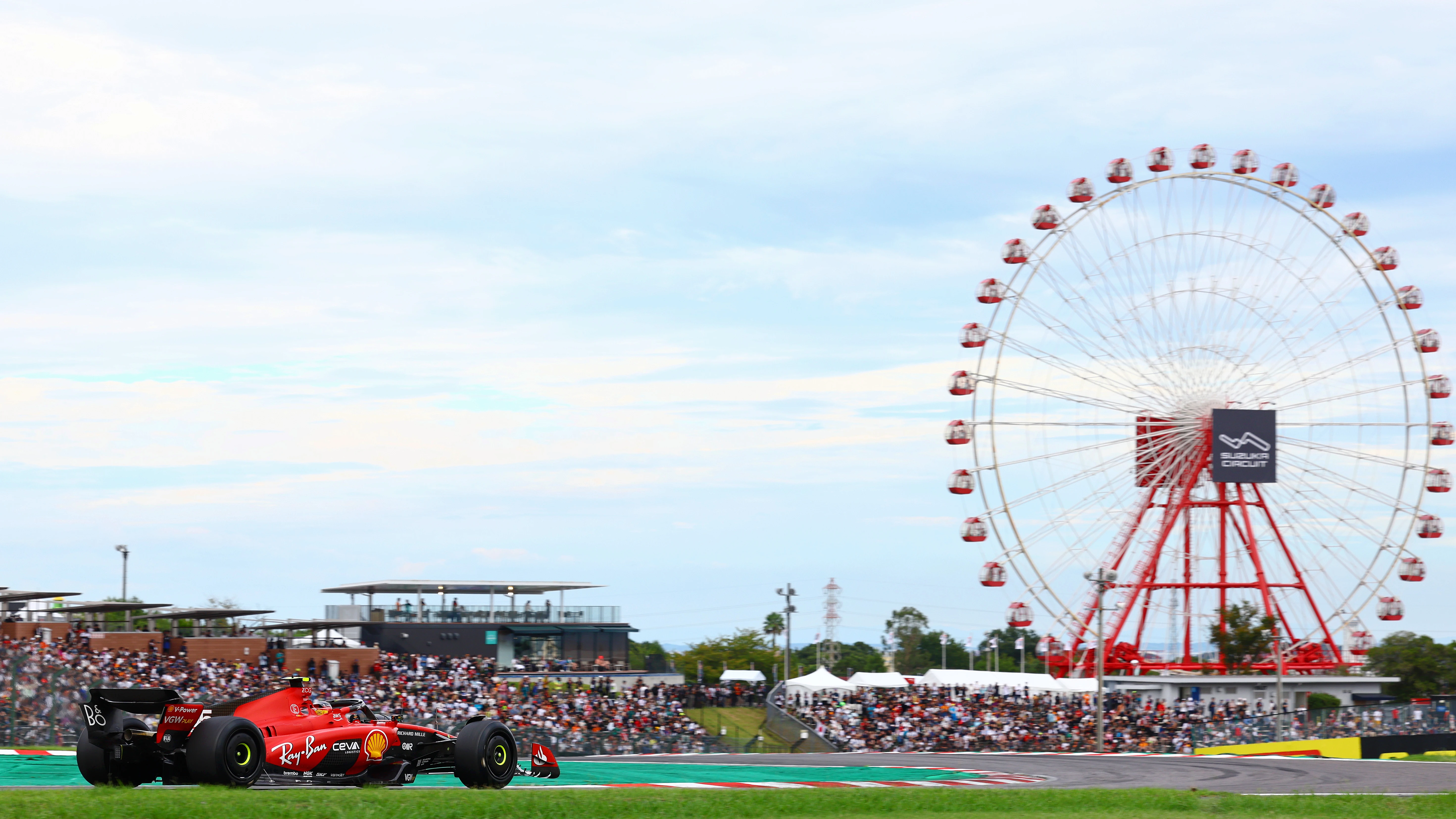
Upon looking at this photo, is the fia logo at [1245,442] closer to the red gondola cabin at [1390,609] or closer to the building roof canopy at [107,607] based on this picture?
the red gondola cabin at [1390,609]

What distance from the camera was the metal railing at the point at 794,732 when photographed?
48.0 metres

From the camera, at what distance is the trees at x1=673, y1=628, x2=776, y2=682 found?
11388 centimetres

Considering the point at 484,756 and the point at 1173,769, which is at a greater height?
the point at 484,756

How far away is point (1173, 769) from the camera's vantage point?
34.2 m

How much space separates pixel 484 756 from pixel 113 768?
15.3 feet

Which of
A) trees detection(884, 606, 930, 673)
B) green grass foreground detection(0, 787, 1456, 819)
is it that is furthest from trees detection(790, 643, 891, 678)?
green grass foreground detection(0, 787, 1456, 819)

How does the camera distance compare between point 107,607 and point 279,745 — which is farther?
→ point 107,607

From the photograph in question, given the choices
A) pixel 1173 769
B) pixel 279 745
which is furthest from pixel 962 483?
pixel 279 745

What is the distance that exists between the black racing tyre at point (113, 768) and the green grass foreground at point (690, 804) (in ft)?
0.84

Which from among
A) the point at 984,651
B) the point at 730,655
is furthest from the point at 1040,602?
the point at 984,651

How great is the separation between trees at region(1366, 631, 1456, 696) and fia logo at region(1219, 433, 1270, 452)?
37.1m

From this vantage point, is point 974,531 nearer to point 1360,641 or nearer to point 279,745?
point 1360,641

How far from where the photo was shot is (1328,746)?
42375 mm

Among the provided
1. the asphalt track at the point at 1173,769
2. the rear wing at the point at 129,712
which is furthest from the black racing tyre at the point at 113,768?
the asphalt track at the point at 1173,769
